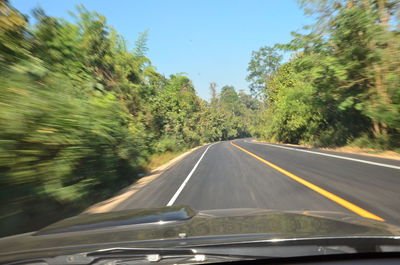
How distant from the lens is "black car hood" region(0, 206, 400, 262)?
2364 mm

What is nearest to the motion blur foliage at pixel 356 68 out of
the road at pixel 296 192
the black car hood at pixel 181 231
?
the road at pixel 296 192

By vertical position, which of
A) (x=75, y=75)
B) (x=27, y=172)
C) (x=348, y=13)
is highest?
(x=348, y=13)

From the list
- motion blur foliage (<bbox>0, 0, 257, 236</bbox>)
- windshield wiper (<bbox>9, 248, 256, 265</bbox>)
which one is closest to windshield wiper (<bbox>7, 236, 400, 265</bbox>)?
windshield wiper (<bbox>9, 248, 256, 265</bbox>)

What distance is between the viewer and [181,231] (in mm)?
2748

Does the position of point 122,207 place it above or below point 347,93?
below

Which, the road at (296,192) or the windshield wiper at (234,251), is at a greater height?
the windshield wiper at (234,251)

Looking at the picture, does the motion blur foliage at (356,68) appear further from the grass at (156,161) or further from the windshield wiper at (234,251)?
the windshield wiper at (234,251)

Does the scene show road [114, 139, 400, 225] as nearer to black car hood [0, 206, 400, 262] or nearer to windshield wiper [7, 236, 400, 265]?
black car hood [0, 206, 400, 262]

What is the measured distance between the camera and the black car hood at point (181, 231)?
236 centimetres

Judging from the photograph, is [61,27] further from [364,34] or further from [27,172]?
[364,34]

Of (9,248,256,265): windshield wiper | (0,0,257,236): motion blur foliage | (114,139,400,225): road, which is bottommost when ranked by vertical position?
(114,139,400,225): road

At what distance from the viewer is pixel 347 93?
17.9 m

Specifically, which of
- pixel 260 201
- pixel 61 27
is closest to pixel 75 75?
pixel 61 27

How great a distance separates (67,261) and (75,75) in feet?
28.3
